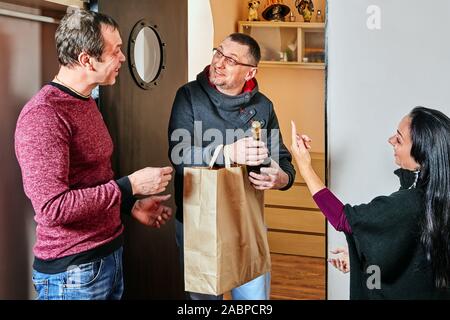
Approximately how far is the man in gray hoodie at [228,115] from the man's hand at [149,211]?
0.06m

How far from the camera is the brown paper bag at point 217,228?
1258mm

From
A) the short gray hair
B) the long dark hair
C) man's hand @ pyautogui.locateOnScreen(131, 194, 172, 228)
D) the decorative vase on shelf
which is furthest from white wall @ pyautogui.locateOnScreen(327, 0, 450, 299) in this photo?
the short gray hair

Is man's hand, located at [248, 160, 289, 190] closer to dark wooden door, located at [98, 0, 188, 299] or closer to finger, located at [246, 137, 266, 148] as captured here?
finger, located at [246, 137, 266, 148]

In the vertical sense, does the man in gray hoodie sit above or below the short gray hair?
below

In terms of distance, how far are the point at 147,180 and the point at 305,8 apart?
689 millimetres

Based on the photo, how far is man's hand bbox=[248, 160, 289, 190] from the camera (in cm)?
136

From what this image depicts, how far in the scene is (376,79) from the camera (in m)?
1.45

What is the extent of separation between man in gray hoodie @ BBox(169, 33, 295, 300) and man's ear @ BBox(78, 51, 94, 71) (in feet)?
1.01

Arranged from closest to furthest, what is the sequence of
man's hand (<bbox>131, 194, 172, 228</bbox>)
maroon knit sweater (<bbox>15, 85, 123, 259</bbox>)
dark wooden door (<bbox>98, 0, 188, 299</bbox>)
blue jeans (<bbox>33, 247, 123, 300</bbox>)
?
maroon knit sweater (<bbox>15, 85, 123, 259</bbox>) < blue jeans (<bbox>33, 247, 123, 300</bbox>) < man's hand (<bbox>131, 194, 172, 228</bbox>) < dark wooden door (<bbox>98, 0, 188, 299</bbox>)

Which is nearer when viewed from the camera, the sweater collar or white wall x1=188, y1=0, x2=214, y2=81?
the sweater collar

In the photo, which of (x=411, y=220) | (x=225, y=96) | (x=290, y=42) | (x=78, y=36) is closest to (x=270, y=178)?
(x=225, y=96)

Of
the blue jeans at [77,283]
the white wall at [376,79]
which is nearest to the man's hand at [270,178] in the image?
the white wall at [376,79]

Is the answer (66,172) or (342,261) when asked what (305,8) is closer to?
(342,261)
